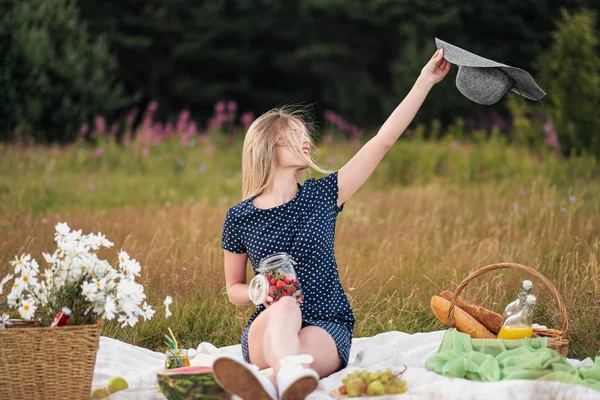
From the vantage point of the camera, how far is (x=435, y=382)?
3186mm

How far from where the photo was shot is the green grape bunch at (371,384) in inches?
120

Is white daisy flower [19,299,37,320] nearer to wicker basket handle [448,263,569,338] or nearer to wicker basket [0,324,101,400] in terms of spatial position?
wicker basket [0,324,101,400]

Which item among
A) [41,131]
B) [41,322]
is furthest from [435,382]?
[41,131]

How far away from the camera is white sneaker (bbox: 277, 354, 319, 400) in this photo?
2756mm

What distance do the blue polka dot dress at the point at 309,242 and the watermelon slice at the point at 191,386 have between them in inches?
20.1

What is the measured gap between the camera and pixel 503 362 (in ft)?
10.7

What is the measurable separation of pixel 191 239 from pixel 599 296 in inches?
109

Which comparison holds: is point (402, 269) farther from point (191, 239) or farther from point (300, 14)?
point (300, 14)

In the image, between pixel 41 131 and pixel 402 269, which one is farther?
pixel 41 131

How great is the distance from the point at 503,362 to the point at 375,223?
3.68 meters

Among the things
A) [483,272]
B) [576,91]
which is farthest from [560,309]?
[576,91]

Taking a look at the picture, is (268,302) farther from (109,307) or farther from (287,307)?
(109,307)

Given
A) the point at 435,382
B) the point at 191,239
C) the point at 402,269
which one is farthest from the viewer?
the point at 191,239

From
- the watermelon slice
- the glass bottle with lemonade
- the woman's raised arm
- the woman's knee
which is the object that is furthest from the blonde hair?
the glass bottle with lemonade
